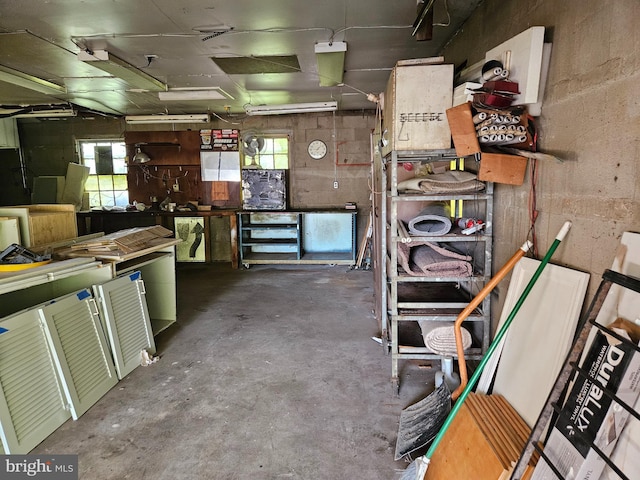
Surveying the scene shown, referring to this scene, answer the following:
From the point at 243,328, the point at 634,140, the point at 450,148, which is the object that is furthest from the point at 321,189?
the point at 634,140

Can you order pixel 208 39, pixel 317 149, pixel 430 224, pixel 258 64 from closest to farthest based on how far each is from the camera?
pixel 430 224
pixel 208 39
pixel 258 64
pixel 317 149

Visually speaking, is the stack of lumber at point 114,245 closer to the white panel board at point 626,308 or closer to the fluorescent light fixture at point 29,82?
the fluorescent light fixture at point 29,82

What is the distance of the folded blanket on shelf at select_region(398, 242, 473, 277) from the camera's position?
89.4 inches

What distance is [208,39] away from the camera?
3.26 meters

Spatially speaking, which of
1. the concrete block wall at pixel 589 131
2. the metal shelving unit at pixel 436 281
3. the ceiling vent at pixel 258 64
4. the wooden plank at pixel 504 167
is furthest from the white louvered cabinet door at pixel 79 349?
the ceiling vent at pixel 258 64

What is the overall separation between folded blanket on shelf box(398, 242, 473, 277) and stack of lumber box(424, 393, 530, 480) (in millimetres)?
755

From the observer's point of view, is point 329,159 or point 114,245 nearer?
point 114,245

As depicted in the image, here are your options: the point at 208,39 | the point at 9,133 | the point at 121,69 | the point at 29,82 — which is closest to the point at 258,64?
the point at 208,39

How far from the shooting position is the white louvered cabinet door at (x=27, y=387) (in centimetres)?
180

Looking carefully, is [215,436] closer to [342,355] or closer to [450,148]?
[342,355]

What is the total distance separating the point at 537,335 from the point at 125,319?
257 cm

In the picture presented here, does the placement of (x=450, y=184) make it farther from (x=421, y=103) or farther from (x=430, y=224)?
(x=421, y=103)

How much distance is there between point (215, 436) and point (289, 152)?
5.10m

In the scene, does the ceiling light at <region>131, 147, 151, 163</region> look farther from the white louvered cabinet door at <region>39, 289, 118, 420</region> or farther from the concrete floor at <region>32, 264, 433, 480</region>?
the white louvered cabinet door at <region>39, 289, 118, 420</region>
